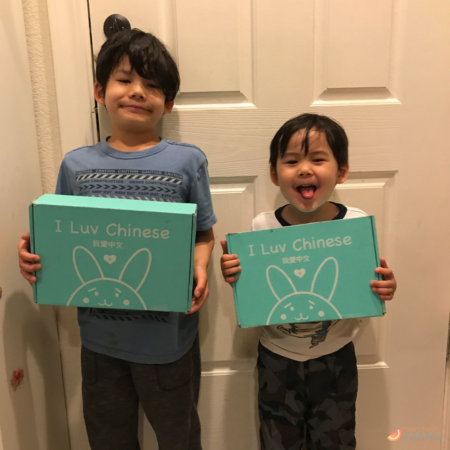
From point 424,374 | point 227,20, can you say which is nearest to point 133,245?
point 227,20

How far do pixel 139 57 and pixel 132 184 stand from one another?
24 centimetres

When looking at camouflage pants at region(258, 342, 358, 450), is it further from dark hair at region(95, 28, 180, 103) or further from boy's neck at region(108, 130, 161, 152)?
dark hair at region(95, 28, 180, 103)

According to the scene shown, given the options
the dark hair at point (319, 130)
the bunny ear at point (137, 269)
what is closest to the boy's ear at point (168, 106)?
the dark hair at point (319, 130)

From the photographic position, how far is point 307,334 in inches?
31.5

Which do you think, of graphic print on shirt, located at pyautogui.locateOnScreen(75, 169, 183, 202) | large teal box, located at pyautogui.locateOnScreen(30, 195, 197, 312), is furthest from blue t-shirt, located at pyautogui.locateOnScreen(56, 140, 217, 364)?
large teal box, located at pyautogui.locateOnScreen(30, 195, 197, 312)

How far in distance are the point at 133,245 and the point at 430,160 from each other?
72 cm

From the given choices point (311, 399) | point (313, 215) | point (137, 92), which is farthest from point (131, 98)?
point (311, 399)

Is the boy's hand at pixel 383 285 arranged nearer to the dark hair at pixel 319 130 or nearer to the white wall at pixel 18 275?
the dark hair at pixel 319 130

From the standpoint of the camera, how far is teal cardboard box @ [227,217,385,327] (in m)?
0.65

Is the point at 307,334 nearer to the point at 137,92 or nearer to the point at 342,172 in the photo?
the point at 342,172

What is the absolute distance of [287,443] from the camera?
84 cm

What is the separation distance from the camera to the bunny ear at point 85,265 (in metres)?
0.62

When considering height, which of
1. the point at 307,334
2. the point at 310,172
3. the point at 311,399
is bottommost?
the point at 311,399

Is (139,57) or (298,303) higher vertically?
(139,57)
